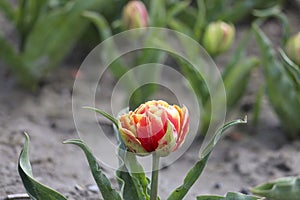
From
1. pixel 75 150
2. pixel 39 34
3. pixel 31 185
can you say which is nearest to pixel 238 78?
pixel 75 150

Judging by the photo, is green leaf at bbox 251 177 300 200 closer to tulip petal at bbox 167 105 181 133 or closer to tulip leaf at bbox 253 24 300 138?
tulip petal at bbox 167 105 181 133

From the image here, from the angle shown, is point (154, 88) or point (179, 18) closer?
point (154, 88)

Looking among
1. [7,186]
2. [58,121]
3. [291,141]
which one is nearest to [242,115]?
[291,141]

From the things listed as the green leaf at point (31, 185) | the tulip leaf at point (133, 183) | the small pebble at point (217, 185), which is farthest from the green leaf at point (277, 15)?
the green leaf at point (31, 185)

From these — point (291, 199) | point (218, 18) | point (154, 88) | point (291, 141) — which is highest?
point (218, 18)

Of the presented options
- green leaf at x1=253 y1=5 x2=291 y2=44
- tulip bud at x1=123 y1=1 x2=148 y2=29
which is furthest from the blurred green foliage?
green leaf at x1=253 y1=5 x2=291 y2=44

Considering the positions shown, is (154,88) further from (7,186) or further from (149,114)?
(149,114)
